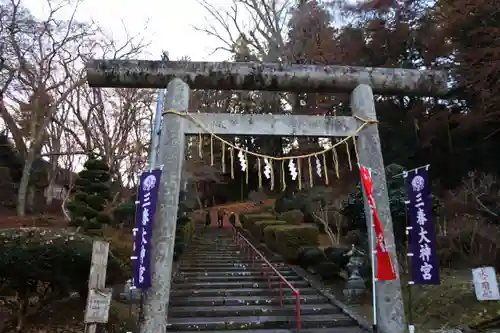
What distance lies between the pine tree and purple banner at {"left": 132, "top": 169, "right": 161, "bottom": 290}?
8741 mm

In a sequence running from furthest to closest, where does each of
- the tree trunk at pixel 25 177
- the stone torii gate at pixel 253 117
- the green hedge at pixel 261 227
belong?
the tree trunk at pixel 25 177, the green hedge at pixel 261 227, the stone torii gate at pixel 253 117

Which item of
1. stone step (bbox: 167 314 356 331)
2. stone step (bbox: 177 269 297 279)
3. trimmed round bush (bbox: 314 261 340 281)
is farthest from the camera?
stone step (bbox: 177 269 297 279)

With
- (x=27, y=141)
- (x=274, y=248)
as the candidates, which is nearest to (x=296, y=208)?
(x=274, y=248)

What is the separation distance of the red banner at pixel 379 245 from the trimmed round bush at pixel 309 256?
620 cm

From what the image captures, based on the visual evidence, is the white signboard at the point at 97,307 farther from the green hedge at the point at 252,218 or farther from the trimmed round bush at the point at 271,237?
the green hedge at the point at 252,218

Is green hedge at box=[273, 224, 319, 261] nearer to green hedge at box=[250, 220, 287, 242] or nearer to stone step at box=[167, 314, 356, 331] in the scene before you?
green hedge at box=[250, 220, 287, 242]

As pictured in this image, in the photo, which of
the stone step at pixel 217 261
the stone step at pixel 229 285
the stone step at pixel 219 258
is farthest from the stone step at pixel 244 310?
the stone step at pixel 219 258

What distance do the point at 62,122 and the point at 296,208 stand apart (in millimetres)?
12948

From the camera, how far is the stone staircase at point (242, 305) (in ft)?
25.6

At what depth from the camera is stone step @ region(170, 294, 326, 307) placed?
359 inches

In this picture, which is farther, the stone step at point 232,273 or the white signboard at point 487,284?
the stone step at point 232,273

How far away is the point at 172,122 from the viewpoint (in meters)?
5.91

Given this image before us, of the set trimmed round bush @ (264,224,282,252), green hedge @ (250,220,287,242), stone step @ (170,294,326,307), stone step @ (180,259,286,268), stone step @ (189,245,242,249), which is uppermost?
green hedge @ (250,220,287,242)

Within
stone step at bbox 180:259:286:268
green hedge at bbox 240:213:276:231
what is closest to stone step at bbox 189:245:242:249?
stone step at bbox 180:259:286:268
